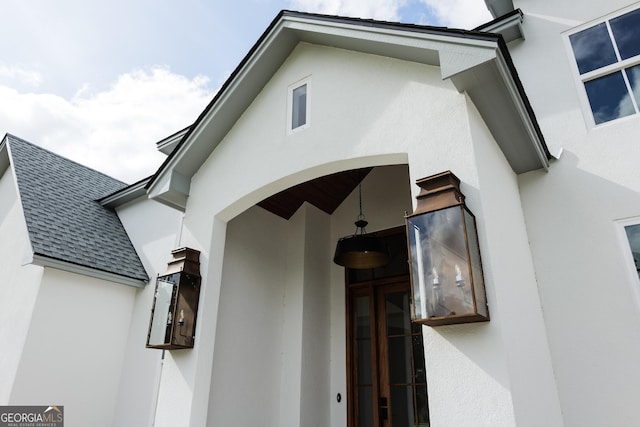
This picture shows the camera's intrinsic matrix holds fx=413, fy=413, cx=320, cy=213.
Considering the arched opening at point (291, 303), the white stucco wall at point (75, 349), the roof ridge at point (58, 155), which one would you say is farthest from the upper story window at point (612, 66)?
the roof ridge at point (58, 155)

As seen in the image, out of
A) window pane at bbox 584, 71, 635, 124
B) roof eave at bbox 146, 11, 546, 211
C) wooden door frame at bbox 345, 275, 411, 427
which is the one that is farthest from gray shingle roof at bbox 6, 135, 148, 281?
Result: window pane at bbox 584, 71, 635, 124

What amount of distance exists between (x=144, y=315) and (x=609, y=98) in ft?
24.1

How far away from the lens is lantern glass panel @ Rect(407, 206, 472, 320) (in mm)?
2768

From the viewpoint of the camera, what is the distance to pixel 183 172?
534cm

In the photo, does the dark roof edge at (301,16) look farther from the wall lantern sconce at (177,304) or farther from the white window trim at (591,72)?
the white window trim at (591,72)

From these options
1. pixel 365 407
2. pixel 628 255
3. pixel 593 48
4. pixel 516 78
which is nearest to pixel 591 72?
pixel 593 48

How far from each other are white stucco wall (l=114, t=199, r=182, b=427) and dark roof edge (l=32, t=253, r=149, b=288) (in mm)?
197

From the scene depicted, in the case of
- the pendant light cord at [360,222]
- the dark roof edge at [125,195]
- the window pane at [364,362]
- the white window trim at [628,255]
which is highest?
the dark roof edge at [125,195]

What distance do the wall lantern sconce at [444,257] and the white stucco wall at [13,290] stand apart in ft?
19.2

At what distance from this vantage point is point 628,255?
4023 mm

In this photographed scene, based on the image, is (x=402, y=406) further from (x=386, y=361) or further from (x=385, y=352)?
(x=385, y=352)

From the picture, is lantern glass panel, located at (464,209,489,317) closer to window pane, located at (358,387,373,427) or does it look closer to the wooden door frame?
the wooden door frame

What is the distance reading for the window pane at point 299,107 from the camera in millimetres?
4709

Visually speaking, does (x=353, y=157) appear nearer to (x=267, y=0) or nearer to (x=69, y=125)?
(x=267, y=0)
